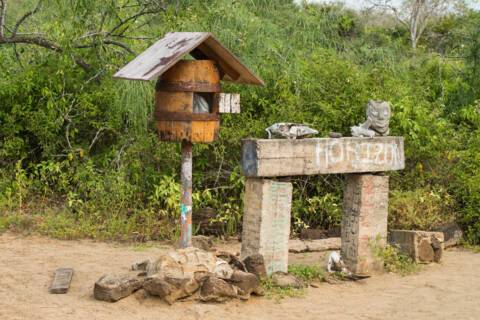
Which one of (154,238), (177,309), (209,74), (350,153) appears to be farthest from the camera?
(154,238)

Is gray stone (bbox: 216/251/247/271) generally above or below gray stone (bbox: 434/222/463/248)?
below

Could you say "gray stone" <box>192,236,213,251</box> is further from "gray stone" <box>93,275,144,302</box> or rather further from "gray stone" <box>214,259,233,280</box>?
"gray stone" <box>93,275,144,302</box>

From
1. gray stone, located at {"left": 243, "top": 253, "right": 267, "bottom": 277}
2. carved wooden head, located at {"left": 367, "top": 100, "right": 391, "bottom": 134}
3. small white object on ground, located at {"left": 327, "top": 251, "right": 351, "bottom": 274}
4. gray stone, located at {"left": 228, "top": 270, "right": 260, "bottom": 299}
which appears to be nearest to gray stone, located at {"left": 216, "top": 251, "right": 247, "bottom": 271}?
gray stone, located at {"left": 243, "top": 253, "right": 267, "bottom": 277}

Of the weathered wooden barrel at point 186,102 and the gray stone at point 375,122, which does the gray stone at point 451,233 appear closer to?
the gray stone at point 375,122

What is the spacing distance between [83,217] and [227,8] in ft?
11.2

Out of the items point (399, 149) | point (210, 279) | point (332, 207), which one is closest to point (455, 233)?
point (332, 207)

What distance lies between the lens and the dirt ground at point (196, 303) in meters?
6.29

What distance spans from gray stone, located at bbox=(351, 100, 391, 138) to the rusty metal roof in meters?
1.44

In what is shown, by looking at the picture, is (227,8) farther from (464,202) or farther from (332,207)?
(464,202)

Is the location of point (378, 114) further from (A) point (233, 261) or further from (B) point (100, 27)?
(B) point (100, 27)

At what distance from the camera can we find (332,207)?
10.4 m

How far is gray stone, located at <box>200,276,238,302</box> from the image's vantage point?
650 centimetres

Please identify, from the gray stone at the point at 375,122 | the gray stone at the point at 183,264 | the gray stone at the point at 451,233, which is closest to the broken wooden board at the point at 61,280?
the gray stone at the point at 183,264

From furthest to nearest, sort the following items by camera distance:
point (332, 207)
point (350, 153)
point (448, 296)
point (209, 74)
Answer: point (332, 207) → point (350, 153) → point (448, 296) → point (209, 74)
